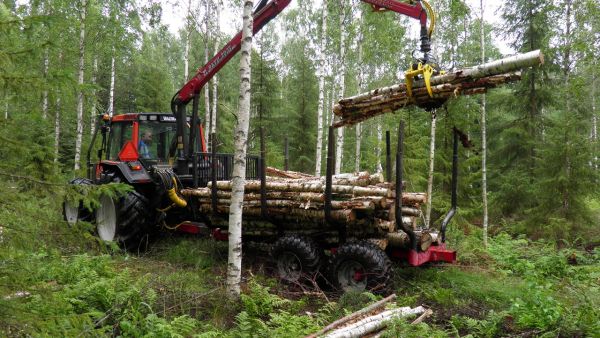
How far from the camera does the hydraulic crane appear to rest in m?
5.96

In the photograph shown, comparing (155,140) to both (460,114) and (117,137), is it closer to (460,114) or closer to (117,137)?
(117,137)

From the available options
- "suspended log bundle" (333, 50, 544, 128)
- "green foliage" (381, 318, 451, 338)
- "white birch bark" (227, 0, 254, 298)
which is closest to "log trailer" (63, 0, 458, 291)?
"suspended log bundle" (333, 50, 544, 128)

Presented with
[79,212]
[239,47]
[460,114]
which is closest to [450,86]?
[239,47]

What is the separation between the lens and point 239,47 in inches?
310

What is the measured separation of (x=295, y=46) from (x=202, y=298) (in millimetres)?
28766

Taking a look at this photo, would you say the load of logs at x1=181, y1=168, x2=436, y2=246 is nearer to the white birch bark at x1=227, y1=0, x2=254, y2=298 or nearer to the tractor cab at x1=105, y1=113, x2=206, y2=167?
the white birch bark at x1=227, y1=0, x2=254, y2=298

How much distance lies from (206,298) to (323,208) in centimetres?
217

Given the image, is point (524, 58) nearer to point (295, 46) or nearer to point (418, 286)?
point (418, 286)

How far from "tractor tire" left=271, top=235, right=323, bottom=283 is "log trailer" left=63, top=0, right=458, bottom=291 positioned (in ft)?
0.05

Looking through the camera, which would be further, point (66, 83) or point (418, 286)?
point (418, 286)

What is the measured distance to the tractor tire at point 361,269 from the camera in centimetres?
615

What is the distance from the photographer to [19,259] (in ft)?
10.3

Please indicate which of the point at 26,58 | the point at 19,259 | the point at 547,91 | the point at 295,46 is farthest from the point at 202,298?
the point at 295,46

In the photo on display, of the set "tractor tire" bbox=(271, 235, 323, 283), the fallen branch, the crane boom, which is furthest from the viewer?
the crane boom
